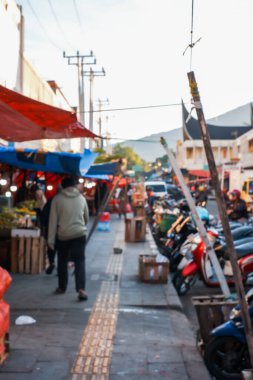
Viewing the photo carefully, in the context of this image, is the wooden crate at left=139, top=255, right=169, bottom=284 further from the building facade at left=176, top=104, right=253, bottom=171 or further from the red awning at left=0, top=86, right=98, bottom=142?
the building facade at left=176, top=104, right=253, bottom=171

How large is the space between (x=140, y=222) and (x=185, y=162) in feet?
194

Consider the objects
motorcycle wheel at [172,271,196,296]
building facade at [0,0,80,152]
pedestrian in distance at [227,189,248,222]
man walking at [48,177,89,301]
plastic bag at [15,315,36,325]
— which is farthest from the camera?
building facade at [0,0,80,152]

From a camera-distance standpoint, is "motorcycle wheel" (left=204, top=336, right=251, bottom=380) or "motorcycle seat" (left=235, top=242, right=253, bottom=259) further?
"motorcycle seat" (left=235, top=242, right=253, bottom=259)

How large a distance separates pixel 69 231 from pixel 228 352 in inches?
123

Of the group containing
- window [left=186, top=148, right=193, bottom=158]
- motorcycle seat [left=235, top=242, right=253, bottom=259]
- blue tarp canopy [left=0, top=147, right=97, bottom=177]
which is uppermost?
window [left=186, top=148, right=193, bottom=158]

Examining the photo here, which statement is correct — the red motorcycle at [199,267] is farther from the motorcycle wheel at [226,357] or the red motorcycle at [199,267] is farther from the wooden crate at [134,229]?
the wooden crate at [134,229]

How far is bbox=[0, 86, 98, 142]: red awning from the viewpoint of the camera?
5.47 meters

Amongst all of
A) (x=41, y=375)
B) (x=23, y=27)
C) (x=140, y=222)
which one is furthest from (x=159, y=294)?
(x=23, y=27)

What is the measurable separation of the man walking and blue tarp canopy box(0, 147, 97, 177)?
2573mm

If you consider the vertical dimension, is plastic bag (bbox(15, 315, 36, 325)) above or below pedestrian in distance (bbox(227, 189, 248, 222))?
below

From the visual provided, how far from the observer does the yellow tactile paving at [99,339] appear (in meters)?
4.64

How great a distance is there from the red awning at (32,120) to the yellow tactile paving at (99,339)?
2347mm

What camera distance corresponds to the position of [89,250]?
1326cm

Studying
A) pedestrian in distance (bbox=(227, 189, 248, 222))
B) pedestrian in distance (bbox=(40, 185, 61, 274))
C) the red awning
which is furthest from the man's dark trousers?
pedestrian in distance (bbox=(227, 189, 248, 222))
